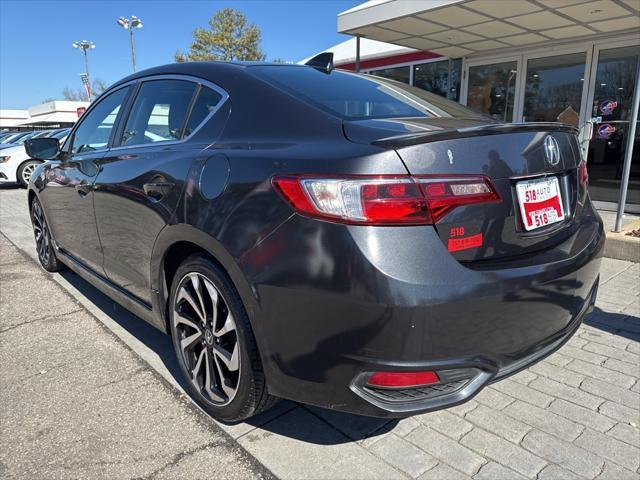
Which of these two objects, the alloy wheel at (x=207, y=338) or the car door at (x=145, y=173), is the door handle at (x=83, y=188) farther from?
the alloy wheel at (x=207, y=338)

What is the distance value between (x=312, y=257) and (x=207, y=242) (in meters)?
0.59

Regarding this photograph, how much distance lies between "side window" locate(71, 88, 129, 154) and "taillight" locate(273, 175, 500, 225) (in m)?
2.13

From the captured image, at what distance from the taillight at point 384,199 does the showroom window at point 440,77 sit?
892 centimetres

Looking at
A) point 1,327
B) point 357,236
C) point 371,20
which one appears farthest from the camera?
point 371,20

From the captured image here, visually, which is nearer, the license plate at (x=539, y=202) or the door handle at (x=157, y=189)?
the license plate at (x=539, y=202)

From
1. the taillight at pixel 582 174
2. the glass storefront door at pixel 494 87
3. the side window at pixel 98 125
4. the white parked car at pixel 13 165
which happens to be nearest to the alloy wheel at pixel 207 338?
the side window at pixel 98 125

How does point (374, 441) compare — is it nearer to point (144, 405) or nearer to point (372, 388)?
point (372, 388)

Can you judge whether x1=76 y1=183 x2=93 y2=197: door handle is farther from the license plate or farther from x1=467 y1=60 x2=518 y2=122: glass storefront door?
x1=467 y1=60 x2=518 y2=122: glass storefront door

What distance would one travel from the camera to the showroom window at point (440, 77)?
10.1 metres

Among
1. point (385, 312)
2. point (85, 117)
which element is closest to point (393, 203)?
point (385, 312)

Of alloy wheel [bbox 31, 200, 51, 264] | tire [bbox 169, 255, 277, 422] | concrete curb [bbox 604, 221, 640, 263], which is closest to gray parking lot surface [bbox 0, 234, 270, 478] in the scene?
tire [bbox 169, 255, 277, 422]

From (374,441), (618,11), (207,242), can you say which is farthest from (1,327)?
(618,11)

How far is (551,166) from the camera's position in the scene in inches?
76.9

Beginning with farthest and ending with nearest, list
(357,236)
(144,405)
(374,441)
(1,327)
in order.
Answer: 1. (1,327)
2. (144,405)
3. (374,441)
4. (357,236)
